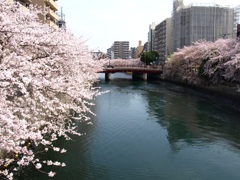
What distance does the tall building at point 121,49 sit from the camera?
15238cm

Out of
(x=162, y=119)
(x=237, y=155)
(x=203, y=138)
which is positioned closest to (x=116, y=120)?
(x=162, y=119)

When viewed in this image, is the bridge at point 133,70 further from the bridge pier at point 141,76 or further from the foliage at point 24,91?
the foliage at point 24,91

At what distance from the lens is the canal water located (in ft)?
29.3

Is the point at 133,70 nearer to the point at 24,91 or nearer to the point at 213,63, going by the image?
the point at 213,63

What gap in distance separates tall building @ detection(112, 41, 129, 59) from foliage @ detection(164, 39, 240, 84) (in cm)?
11231

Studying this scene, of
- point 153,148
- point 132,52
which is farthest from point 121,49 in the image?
point 153,148

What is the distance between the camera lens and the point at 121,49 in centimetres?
15350

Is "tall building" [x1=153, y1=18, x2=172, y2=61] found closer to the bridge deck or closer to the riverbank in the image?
the bridge deck

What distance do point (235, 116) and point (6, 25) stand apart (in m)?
15.8

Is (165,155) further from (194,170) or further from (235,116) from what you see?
(235,116)

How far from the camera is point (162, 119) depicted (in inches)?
672

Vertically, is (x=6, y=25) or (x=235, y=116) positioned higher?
(x=6, y=25)

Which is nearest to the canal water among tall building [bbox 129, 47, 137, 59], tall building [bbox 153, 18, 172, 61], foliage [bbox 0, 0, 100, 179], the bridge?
foliage [bbox 0, 0, 100, 179]

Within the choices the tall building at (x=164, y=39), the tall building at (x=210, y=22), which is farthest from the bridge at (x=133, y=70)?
the tall building at (x=164, y=39)
